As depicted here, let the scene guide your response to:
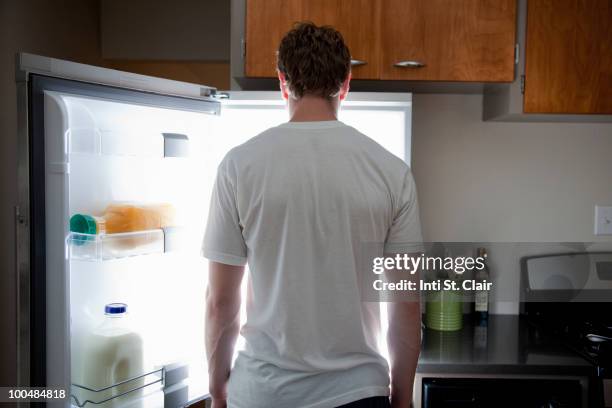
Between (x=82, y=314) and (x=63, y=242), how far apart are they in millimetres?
260

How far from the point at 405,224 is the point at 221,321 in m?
0.43

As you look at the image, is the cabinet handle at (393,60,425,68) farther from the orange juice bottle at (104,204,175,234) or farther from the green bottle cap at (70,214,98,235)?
the green bottle cap at (70,214,98,235)

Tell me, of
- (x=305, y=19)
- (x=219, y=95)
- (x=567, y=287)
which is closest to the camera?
(x=219, y=95)

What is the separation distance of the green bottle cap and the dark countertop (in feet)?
3.17

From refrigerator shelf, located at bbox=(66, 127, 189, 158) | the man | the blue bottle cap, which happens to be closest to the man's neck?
the man

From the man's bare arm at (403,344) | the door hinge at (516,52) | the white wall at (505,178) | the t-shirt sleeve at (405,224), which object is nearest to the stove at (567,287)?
the white wall at (505,178)

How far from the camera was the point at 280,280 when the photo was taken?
1.06 metres

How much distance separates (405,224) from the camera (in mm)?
1108

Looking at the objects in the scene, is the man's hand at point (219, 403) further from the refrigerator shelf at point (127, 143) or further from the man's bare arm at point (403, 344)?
the refrigerator shelf at point (127, 143)

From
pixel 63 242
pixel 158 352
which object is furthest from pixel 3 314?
pixel 63 242

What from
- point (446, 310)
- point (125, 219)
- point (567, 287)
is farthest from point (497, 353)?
point (125, 219)

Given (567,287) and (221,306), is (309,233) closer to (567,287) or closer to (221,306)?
(221,306)

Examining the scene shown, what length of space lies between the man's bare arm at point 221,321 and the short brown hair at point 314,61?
39 centimetres

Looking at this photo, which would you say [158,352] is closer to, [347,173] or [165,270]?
[165,270]
